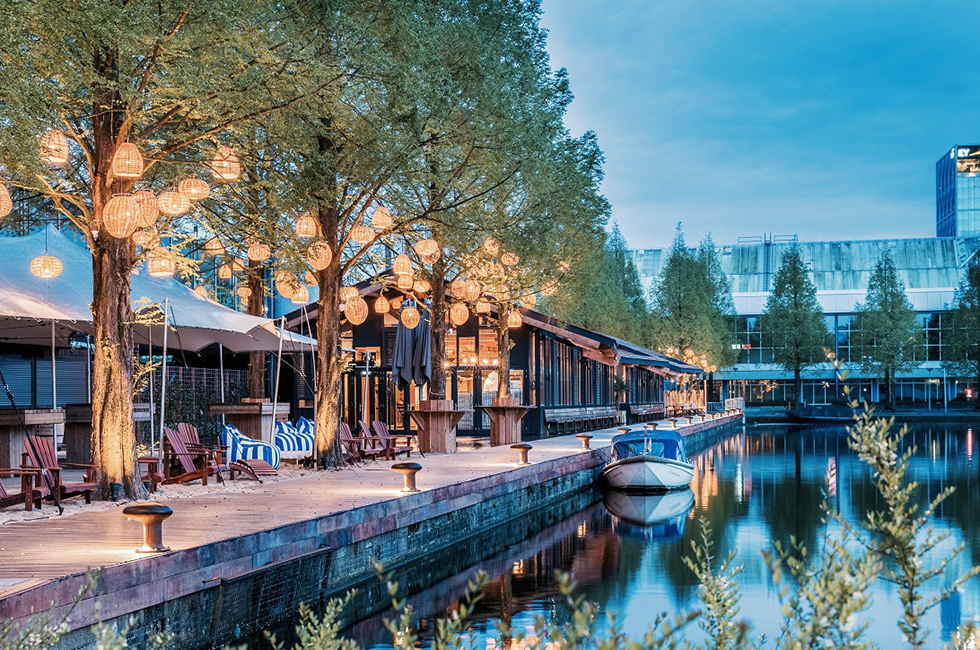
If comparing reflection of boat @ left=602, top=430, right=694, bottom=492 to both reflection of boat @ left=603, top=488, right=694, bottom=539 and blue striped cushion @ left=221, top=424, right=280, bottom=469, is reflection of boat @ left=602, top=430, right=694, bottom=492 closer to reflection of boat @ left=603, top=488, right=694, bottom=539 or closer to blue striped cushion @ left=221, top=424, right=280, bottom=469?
reflection of boat @ left=603, top=488, right=694, bottom=539

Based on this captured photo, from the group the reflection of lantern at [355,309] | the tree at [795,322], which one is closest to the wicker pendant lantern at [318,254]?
the reflection of lantern at [355,309]

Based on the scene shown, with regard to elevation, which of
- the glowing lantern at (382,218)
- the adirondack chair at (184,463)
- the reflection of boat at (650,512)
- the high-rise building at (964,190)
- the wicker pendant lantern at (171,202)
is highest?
the high-rise building at (964,190)

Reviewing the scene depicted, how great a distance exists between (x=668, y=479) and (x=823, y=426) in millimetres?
43319

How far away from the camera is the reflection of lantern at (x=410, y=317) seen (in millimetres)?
25484

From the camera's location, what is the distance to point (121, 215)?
12.5m

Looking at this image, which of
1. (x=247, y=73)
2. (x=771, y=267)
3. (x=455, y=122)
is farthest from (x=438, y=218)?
(x=771, y=267)

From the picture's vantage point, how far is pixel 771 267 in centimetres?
9219

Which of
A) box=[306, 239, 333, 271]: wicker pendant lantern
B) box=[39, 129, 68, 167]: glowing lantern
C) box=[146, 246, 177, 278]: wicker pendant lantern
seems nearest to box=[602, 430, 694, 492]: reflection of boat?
box=[306, 239, 333, 271]: wicker pendant lantern

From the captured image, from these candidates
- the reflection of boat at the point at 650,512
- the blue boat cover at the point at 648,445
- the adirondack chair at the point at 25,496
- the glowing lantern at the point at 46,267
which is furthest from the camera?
the blue boat cover at the point at 648,445

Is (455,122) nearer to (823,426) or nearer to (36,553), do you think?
(36,553)

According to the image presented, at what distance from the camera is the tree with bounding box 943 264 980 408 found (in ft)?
230

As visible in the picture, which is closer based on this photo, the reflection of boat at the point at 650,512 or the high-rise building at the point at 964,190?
the reflection of boat at the point at 650,512

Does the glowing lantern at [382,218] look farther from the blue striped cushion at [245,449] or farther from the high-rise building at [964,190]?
the high-rise building at [964,190]

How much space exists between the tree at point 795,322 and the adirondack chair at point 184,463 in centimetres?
5794
